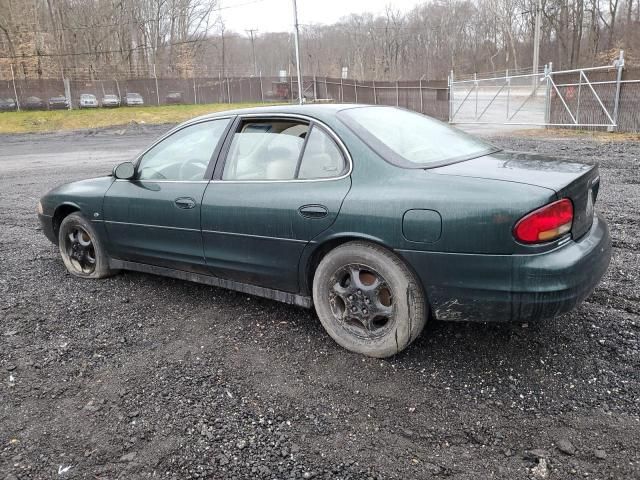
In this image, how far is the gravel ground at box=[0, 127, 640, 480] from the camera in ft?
7.78

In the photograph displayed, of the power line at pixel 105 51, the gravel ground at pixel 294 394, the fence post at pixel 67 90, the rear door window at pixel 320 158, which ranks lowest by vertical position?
the gravel ground at pixel 294 394

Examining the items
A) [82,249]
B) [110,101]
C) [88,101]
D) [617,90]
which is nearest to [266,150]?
[82,249]

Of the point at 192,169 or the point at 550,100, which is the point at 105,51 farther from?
the point at 192,169

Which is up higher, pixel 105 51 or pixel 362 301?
pixel 105 51

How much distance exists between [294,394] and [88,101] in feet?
138

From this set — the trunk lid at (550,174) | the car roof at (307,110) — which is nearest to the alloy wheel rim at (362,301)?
the trunk lid at (550,174)

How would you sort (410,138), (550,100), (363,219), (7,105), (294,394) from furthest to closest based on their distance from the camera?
(7,105) < (550,100) < (410,138) < (363,219) < (294,394)

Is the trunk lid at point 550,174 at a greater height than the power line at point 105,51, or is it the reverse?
the power line at point 105,51

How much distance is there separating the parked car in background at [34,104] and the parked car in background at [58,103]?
48cm

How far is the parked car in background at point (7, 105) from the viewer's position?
122 ft

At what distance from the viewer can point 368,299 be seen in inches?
123

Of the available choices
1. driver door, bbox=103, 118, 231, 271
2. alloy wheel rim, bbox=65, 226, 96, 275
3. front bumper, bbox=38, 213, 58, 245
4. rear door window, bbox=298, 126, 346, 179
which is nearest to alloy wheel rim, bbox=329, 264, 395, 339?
rear door window, bbox=298, 126, 346, 179

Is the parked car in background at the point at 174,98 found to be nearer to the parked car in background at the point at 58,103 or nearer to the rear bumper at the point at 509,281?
the parked car in background at the point at 58,103

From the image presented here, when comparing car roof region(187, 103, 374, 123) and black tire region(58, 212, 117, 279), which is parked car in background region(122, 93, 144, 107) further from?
car roof region(187, 103, 374, 123)
